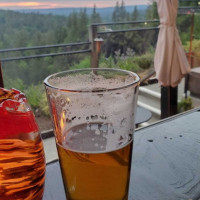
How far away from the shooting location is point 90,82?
478 mm

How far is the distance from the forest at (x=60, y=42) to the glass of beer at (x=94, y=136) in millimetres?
1637

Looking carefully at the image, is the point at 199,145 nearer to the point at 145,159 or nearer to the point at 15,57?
the point at 145,159

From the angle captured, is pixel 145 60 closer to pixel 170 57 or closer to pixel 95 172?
pixel 170 57

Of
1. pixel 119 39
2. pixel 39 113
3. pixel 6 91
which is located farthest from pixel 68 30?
pixel 6 91

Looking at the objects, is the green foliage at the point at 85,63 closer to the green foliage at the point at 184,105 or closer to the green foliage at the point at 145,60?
the green foliage at the point at 145,60

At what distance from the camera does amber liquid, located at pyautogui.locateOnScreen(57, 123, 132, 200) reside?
15.1 inches

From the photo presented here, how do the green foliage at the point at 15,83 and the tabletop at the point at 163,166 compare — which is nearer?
the tabletop at the point at 163,166

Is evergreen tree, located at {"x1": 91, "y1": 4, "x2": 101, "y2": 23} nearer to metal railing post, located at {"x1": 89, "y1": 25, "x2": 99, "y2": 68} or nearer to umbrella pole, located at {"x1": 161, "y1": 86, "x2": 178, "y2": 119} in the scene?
metal railing post, located at {"x1": 89, "y1": 25, "x2": 99, "y2": 68}

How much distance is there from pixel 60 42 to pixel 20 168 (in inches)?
87.1

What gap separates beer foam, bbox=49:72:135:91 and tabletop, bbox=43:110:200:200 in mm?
206

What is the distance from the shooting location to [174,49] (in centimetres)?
256

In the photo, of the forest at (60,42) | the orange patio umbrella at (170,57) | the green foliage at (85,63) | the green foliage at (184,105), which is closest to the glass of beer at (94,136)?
the forest at (60,42)

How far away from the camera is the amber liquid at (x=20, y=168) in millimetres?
372

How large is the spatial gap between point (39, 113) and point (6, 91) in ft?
5.77
